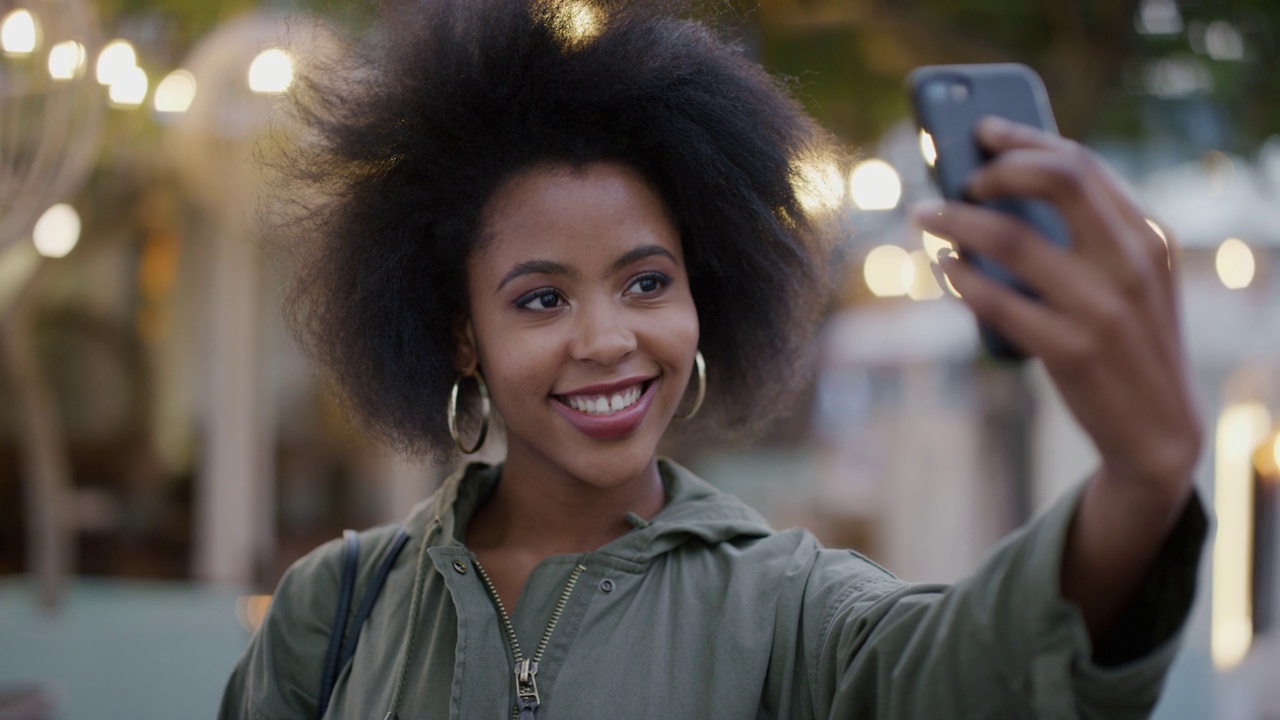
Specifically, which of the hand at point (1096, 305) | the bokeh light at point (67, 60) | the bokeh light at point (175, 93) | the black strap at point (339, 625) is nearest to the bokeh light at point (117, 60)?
the bokeh light at point (175, 93)

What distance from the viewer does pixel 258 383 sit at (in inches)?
229

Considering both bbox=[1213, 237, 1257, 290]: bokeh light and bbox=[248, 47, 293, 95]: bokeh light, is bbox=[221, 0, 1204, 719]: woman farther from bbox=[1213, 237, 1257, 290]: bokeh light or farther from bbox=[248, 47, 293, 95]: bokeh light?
bbox=[1213, 237, 1257, 290]: bokeh light

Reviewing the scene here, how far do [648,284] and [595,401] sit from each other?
20 cm

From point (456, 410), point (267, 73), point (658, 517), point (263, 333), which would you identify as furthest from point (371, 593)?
point (263, 333)

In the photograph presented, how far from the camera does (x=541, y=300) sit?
6.05 feet

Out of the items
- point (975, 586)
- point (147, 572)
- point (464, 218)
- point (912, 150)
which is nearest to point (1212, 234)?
point (912, 150)

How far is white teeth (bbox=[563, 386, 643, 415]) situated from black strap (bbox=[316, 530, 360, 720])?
0.46 meters

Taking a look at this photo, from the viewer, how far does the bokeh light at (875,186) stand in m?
5.53

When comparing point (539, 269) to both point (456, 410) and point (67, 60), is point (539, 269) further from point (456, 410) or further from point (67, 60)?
point (67, 60)

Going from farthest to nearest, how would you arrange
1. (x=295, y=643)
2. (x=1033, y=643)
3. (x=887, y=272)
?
(x=887, y=272)
(x=295, y=643)
(x=1033, y=643)

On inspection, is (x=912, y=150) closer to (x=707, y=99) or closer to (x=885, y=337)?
(x=885, y=337)

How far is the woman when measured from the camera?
1.28m

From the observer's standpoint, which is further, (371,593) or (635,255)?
(371,593)

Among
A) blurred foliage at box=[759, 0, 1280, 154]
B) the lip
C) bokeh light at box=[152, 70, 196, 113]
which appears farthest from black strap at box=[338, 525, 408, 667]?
bokeh light at box=[152, 70, 196, 113]
